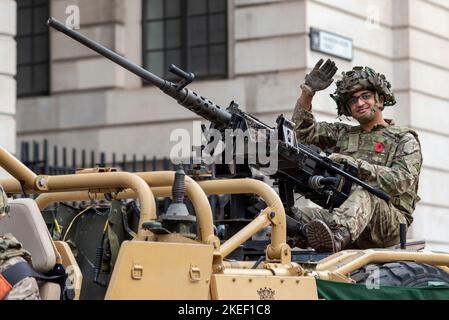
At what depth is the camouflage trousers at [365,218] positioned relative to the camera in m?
8.59

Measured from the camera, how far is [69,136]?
22125 millimetres

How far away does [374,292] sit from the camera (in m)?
7.56

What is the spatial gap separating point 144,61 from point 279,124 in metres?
13.6

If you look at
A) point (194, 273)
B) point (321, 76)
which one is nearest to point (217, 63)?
point (321, 76)

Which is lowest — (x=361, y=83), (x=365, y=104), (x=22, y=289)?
(x=22, y=289)

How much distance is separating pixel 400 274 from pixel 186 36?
14125 millimetres

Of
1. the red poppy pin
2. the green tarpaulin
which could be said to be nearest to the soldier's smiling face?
the red poppy pin

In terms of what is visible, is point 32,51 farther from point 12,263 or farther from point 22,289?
point 22,289

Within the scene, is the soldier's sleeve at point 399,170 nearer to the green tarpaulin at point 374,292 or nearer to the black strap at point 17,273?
the green tarpaulin at point 374,292

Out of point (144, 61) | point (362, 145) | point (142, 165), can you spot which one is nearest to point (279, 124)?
point (362, 145)

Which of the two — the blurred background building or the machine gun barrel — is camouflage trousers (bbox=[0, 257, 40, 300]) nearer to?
the machine gun barrel

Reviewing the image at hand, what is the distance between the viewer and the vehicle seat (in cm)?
638

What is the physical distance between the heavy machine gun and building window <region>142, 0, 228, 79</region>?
39.9ft

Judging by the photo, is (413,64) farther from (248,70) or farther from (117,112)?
(117,112)
